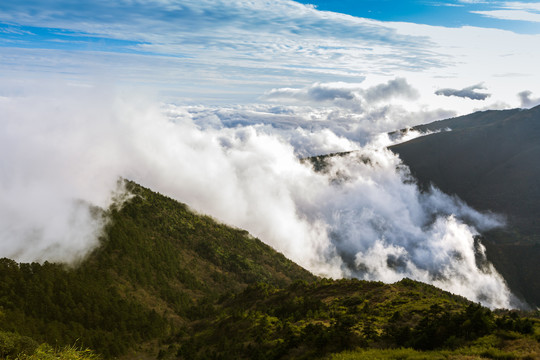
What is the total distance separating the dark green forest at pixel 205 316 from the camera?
131 ft

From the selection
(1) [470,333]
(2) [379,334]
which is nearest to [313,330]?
(2) [379,334]

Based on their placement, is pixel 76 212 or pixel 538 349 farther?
pixel 76 212

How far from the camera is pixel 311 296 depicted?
106562 millimetres

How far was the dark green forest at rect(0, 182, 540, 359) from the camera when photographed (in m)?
39.8

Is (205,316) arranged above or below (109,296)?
below

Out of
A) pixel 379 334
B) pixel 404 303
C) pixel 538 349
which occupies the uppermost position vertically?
pixel 538 349

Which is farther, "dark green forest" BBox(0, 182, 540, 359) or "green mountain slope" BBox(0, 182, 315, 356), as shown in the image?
"green mountain slope" BBox(0, 182, 315, 356)

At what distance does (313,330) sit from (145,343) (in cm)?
8698

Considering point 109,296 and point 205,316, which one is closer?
point 109,296

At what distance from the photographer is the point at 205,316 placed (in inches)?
5827

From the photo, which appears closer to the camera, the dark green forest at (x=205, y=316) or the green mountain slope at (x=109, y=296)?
the dark green forest at (x=205, y=316)

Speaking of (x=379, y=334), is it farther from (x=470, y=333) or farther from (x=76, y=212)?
(x=76, y=212)

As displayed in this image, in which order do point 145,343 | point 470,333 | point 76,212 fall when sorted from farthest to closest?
point 76,212
point 145,343
point 470,333

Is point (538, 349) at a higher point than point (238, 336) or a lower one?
higher
